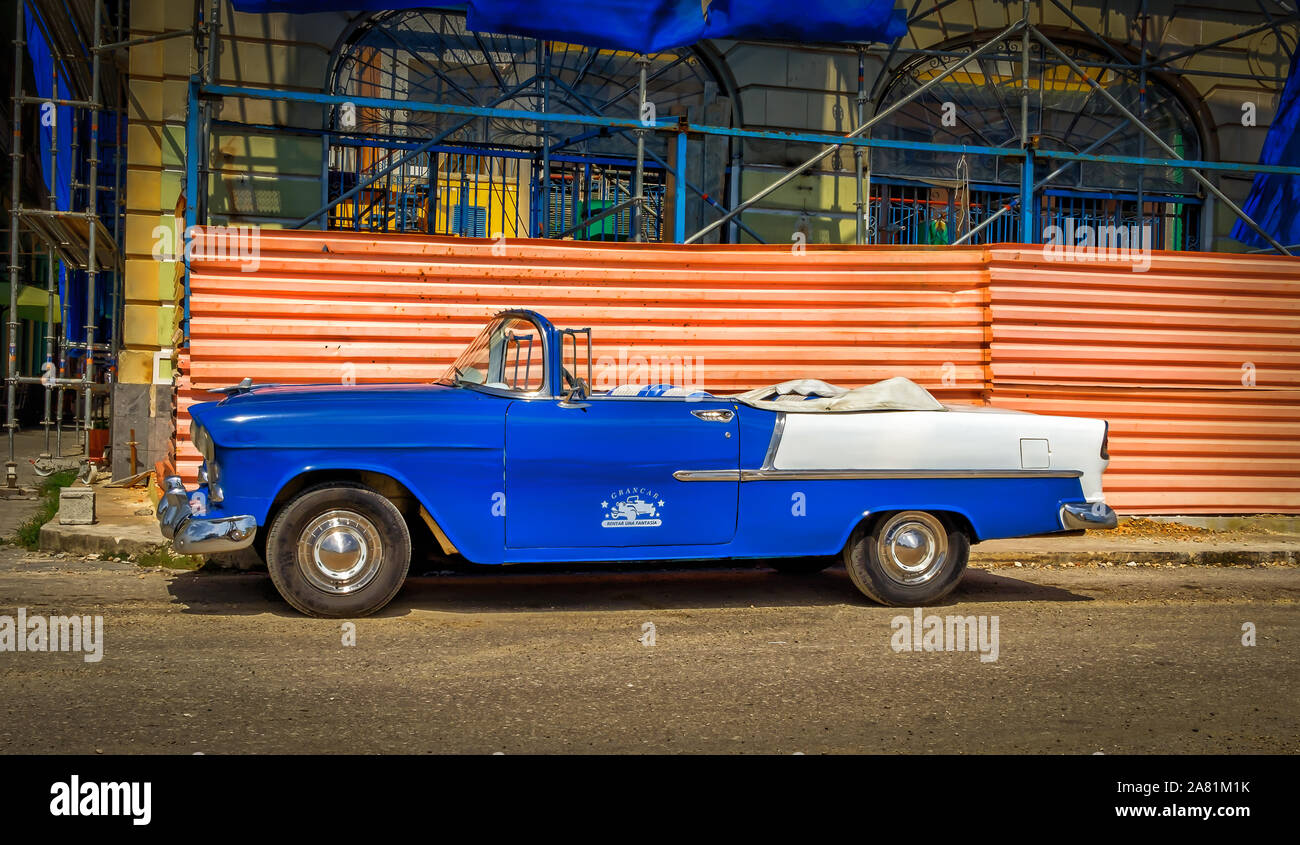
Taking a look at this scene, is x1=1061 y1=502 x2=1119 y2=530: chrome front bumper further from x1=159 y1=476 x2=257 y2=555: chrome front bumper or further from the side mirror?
x1=159 y1=476 x2=257 y2=555: chrome front bumper

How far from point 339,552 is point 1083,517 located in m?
4.12

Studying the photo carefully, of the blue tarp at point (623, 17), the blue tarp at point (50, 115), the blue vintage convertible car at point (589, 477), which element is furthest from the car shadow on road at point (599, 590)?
the blue tarp at point (50, 115)

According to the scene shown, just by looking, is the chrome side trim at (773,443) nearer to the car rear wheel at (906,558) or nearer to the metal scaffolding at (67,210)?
the car rear wheel at (906,558)

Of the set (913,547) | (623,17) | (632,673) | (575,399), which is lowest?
(632,673)

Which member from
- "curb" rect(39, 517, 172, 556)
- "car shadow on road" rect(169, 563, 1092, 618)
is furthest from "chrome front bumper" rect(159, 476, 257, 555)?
"curb" rect(39, 517, 172, 556)

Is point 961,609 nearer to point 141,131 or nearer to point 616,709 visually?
point 616,709

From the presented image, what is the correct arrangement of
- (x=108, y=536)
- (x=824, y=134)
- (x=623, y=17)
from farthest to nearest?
(x=824, y=134) → (x=623, y=17) → (x=108, y=536)

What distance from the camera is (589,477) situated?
20.6 feet

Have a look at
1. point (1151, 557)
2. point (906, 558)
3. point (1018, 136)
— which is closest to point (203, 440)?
point (906, 558)

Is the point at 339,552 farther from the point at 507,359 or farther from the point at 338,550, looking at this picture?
the point at 507,359

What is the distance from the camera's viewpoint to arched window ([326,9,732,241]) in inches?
525
